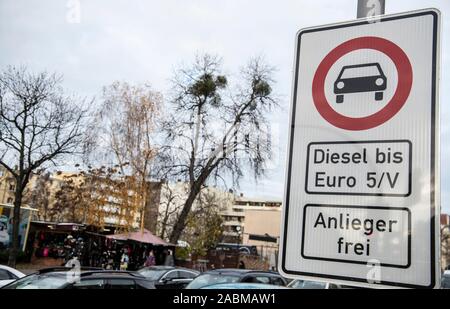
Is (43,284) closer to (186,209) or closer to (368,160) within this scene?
(368,160)

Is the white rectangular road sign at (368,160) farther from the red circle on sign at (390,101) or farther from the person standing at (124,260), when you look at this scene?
the person standing at (124,260)

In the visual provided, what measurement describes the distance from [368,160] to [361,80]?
0.18m

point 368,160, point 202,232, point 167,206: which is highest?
point 167,206

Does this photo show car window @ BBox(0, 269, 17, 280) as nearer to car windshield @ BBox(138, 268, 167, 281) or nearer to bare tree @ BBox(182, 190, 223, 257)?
car windshield @ BBox(138, 268, 167, 281)

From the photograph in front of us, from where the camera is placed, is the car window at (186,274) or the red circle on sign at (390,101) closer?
the red circle on sign at (390,101)

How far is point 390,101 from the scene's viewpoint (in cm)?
85

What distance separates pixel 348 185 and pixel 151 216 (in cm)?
1613

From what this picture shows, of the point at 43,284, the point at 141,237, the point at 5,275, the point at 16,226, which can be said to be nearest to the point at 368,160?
the point at 43,284

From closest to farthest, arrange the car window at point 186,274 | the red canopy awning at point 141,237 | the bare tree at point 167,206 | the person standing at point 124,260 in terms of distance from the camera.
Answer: the car window at point 186,274 < the person standing at point 124,260 < the red canopy awning at point 141,237 < the bare tree at point 167,206

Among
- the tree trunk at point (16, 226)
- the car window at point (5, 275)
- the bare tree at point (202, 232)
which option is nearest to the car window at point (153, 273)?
the tree trunk at point (16, 226)

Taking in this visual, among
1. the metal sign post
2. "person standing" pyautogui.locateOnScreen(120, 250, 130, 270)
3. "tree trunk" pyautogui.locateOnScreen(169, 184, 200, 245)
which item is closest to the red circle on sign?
the metal sign post

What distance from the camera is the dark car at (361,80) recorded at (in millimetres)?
873

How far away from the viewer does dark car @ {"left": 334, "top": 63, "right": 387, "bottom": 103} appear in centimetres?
87
